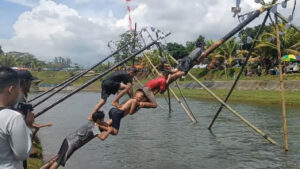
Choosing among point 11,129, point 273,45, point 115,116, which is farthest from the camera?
point 273,45

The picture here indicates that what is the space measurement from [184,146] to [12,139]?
11.7 meters

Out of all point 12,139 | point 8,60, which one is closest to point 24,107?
point 12,139

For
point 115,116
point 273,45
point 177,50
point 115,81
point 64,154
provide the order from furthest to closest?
1. point 177,50
2. point 273,45
3. point 115,81
4. point 115,116
5. point 64,154

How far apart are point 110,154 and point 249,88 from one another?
30.3 metres

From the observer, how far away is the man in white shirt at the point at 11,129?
3.85 m

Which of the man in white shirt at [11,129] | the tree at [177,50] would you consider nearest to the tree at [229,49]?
the tree at [177,50]

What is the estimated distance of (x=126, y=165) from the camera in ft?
40.7

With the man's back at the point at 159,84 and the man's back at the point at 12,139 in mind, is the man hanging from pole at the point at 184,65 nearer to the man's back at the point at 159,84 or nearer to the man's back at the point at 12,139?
the man's back at the point at 159,84

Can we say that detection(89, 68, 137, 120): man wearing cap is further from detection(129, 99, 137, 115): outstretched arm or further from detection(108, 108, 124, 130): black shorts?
detection(108, 108, 124, 130): black shorts

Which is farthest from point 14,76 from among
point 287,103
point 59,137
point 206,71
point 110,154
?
point 206,71

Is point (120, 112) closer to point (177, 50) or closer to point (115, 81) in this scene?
point (115, 81)

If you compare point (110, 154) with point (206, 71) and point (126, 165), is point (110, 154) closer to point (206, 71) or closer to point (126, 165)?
point (126, 165)

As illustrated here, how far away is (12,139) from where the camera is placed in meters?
3.89

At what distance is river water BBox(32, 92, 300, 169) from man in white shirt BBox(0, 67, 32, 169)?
27.1 ft
